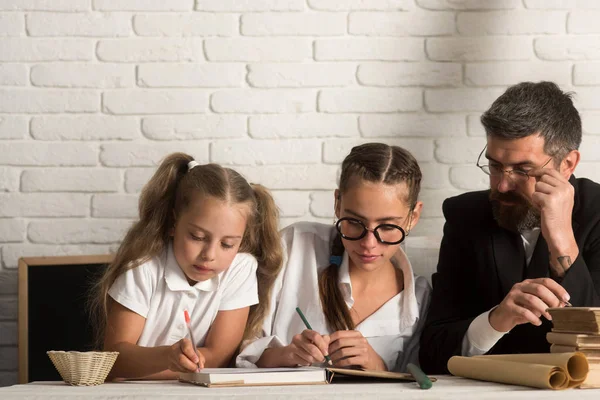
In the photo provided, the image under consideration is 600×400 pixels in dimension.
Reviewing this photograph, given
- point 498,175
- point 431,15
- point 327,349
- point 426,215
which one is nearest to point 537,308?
point 327,349

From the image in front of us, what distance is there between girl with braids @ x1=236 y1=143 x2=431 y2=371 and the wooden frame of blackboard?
2.54 feet

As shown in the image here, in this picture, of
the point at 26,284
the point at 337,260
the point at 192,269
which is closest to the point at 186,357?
the point at 192,269

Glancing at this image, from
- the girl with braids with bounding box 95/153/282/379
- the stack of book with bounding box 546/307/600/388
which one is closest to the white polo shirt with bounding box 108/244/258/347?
the girl with braids with bounding box 95/153/282/379

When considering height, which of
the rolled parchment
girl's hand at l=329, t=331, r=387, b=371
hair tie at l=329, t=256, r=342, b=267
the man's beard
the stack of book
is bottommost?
girl's hand at l=329, t=331, r=387, b=371

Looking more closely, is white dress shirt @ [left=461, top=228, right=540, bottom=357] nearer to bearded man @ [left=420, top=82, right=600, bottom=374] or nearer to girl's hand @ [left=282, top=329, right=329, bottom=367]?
bearded man @ [left=420, top=82, right=600, bottom=374]

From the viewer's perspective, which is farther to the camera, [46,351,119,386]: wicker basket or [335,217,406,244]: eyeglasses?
[335,217,406,244]: eyeglasses

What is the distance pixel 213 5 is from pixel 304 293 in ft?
3.68

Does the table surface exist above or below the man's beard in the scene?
below

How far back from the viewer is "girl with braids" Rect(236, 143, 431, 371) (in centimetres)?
209

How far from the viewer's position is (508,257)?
7.36 ft

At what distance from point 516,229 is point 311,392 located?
1.02 meters

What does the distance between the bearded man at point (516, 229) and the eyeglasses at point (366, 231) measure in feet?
0.96

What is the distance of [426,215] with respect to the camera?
9.30 feet

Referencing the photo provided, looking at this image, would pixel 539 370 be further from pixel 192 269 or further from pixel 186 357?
pixel 192 269
